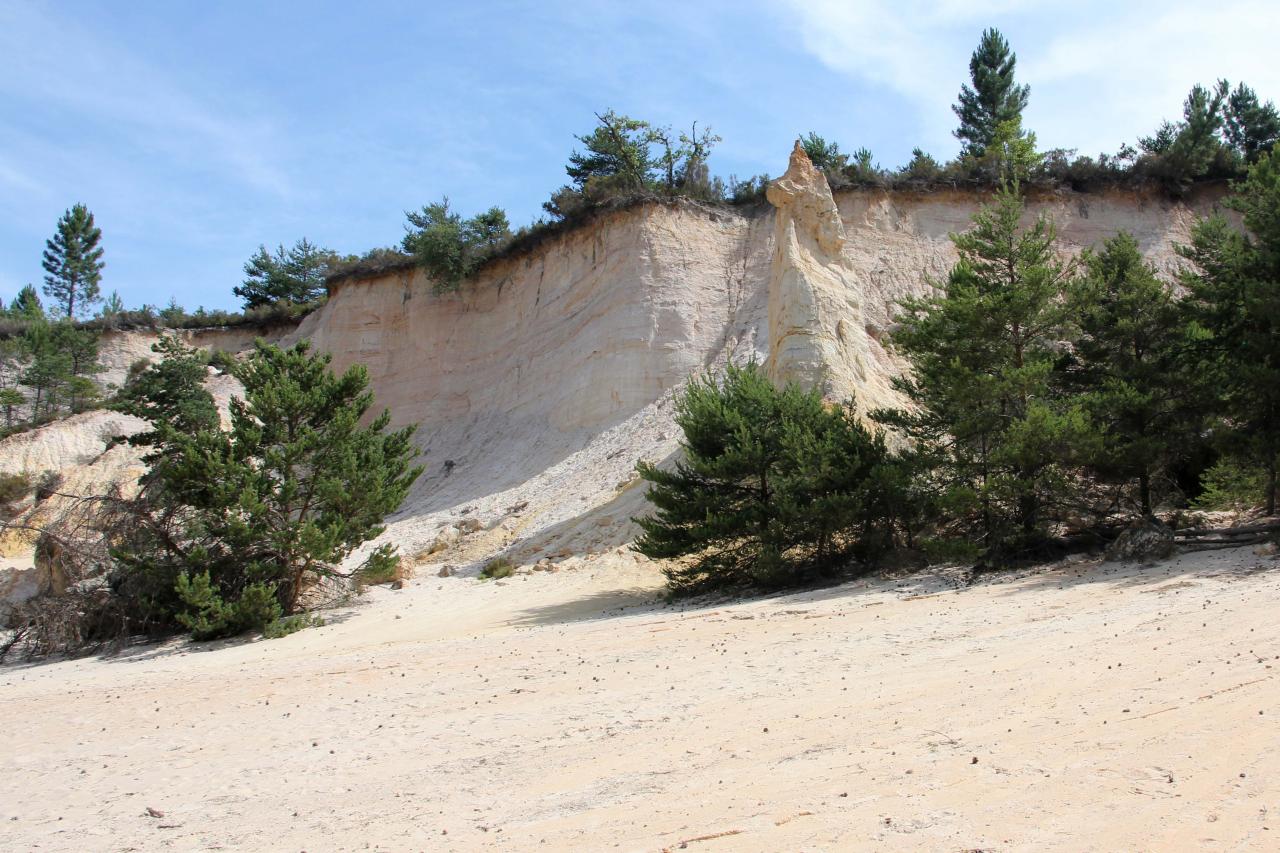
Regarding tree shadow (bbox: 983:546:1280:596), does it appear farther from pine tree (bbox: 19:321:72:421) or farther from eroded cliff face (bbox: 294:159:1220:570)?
pine tree (bbox: 19:321:72:421)

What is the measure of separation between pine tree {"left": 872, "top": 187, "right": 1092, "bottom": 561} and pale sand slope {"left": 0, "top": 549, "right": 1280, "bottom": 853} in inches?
95.2

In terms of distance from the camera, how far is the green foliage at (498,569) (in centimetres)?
2014

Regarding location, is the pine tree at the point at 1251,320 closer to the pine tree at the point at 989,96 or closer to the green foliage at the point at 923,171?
the green foliage at the point at 923,171

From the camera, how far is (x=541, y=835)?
17.6 feet

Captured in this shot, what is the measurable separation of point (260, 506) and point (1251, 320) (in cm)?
1711

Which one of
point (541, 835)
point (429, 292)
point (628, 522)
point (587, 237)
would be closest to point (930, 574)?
point (628, 522)

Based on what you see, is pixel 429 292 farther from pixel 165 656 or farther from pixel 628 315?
pixel 165 656

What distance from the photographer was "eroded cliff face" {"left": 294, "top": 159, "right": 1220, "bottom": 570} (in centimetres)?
2367

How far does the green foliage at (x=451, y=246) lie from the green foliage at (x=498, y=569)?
17975mm

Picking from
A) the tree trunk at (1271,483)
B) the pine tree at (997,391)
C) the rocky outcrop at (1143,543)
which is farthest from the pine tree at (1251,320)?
the pine tree at (997,391)

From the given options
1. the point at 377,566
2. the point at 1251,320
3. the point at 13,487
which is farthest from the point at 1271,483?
the point at 13,487

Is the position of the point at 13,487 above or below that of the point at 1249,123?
below

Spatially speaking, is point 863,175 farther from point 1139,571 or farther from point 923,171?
point 1139,571

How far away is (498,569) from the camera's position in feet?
67.4
